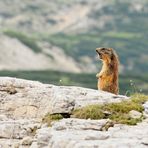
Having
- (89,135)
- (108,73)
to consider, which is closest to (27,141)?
(89,135)

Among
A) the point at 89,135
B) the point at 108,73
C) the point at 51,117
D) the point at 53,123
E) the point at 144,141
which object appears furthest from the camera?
the point at 108,73

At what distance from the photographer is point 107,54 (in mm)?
22953

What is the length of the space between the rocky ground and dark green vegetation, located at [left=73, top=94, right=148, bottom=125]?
14.2 inches

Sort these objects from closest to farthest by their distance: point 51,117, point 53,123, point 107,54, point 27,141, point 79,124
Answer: point 79,124
point 27,141
point 53,123
point 51,117
point 107,54

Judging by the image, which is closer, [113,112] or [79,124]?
[79,124]

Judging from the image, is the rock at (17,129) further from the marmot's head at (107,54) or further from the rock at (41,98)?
the marmot's head at (107,54)

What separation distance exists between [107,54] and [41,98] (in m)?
4.28

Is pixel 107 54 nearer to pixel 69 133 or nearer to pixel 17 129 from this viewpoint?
pixel 17 129

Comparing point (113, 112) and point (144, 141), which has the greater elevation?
point (113, 112)

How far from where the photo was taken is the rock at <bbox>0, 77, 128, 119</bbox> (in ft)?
60.6

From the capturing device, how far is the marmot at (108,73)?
22.1 metres

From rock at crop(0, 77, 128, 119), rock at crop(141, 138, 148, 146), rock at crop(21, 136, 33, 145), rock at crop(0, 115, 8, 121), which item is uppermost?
rock at crop(0, 77, 128, 119)

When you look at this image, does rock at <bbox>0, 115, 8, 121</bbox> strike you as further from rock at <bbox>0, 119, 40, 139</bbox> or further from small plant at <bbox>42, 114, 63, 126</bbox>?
small plant at <bbox>42, 114, 63, 126</bbox>

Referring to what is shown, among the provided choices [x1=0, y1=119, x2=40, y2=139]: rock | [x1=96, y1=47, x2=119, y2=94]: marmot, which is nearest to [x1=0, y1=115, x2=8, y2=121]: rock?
[x1=0, y1=119, x2=40, y2=139]: rock
